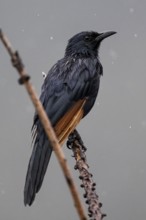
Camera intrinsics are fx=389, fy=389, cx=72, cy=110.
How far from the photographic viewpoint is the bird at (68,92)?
3.09 meters

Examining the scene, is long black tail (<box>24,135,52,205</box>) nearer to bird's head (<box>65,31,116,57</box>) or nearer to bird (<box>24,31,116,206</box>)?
bird (<box>24,31,116,206</box>)

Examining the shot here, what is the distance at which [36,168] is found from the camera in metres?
2.71

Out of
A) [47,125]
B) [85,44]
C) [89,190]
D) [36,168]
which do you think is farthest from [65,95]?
[47,125]

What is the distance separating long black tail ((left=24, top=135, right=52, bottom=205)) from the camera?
6.32ft

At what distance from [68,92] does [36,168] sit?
148 centimetres

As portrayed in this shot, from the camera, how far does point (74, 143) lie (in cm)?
312

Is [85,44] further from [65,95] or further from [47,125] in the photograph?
[47,125]

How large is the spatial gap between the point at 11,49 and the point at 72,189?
0.18 meters

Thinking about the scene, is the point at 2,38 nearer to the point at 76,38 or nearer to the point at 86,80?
the point at 86,80

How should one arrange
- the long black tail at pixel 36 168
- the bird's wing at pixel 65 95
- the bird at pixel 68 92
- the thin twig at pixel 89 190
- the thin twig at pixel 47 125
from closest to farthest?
the thin twig at pixel 47 125
the thin twig at pixel 89 190
the long black tail at pixel 36 168
the bird at pixel 68 92
the bird's wing at pixel 65 95

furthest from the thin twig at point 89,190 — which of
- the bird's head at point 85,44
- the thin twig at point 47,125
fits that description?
the bird's head at point 85,44

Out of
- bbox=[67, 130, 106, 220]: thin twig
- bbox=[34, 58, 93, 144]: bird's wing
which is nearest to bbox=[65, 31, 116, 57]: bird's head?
bbox=[34, 58, 93, 144]: bird's wing

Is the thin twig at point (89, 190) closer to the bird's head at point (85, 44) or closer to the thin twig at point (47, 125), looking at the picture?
the thin twig at point (47, 125)

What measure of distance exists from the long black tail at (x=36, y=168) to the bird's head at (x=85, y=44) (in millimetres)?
1895
